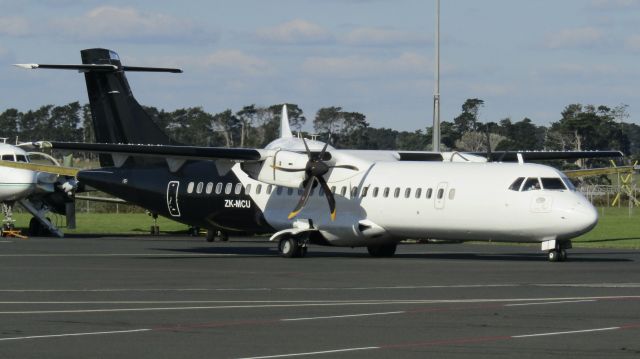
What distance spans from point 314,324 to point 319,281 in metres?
7.09

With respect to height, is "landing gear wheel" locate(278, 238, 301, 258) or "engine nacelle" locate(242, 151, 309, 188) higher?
"engine nacelle" locate(242, 151, 309, 188)

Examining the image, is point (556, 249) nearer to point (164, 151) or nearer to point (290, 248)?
point (290, 248)

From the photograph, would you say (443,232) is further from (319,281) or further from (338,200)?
(319,281)

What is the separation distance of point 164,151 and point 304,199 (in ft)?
12.2

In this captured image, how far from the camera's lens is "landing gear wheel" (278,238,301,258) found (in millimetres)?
28797

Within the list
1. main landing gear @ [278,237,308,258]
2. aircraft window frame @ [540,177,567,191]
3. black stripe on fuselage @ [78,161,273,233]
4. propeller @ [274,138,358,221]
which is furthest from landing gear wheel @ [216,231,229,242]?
aircraft window frame @ [540,177,567,191]

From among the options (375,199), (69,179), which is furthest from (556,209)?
(69,179)

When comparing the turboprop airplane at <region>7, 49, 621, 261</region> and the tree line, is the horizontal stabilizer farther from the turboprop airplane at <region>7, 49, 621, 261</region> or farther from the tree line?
the tree line

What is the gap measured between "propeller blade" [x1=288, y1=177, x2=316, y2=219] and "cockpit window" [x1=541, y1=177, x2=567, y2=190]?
5970mm

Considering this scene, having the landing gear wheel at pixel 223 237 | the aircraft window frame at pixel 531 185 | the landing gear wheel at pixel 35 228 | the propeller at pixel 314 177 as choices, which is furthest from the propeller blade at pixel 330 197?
the landing gear wheel at pixel 35 228

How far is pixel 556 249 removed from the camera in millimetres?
26156

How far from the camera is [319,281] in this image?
68.2 feet

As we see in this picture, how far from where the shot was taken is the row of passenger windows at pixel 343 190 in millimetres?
27375

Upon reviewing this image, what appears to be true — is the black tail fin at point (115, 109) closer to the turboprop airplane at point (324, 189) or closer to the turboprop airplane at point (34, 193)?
the turboprop airplane at point (324, 189)
